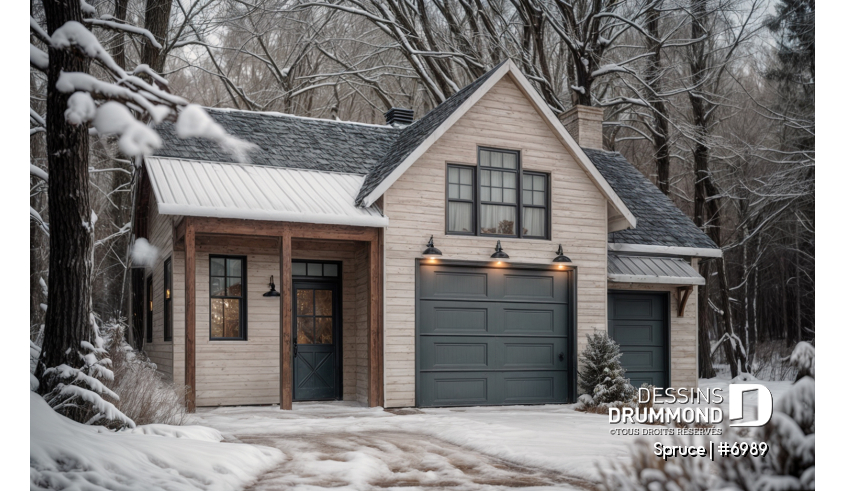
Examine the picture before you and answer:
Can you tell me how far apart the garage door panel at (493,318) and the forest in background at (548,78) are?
3.21 m

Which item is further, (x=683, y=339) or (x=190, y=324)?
(x=683, y=339)

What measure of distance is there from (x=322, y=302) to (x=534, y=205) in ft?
11.3

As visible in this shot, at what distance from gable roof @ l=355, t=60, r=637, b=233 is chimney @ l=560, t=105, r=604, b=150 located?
3095mm

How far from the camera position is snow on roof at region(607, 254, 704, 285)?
12.1m

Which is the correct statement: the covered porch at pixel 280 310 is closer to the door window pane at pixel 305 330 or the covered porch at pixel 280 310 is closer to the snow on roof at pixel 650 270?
the door window pane at pixel 305 330

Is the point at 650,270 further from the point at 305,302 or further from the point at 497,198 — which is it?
the point at 305,302

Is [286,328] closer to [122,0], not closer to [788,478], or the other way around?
[122,0]

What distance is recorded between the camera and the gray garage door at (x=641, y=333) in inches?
493

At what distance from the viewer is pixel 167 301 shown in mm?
11469

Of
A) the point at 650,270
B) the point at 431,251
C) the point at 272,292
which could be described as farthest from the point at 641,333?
the point at 272,292

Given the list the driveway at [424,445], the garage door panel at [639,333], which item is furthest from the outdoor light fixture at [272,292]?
the garage door panel at [639,333]

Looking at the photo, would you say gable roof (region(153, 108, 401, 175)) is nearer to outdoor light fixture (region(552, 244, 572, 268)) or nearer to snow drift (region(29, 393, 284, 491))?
outdoor light fixture (region(552, 244, 572, 268))
